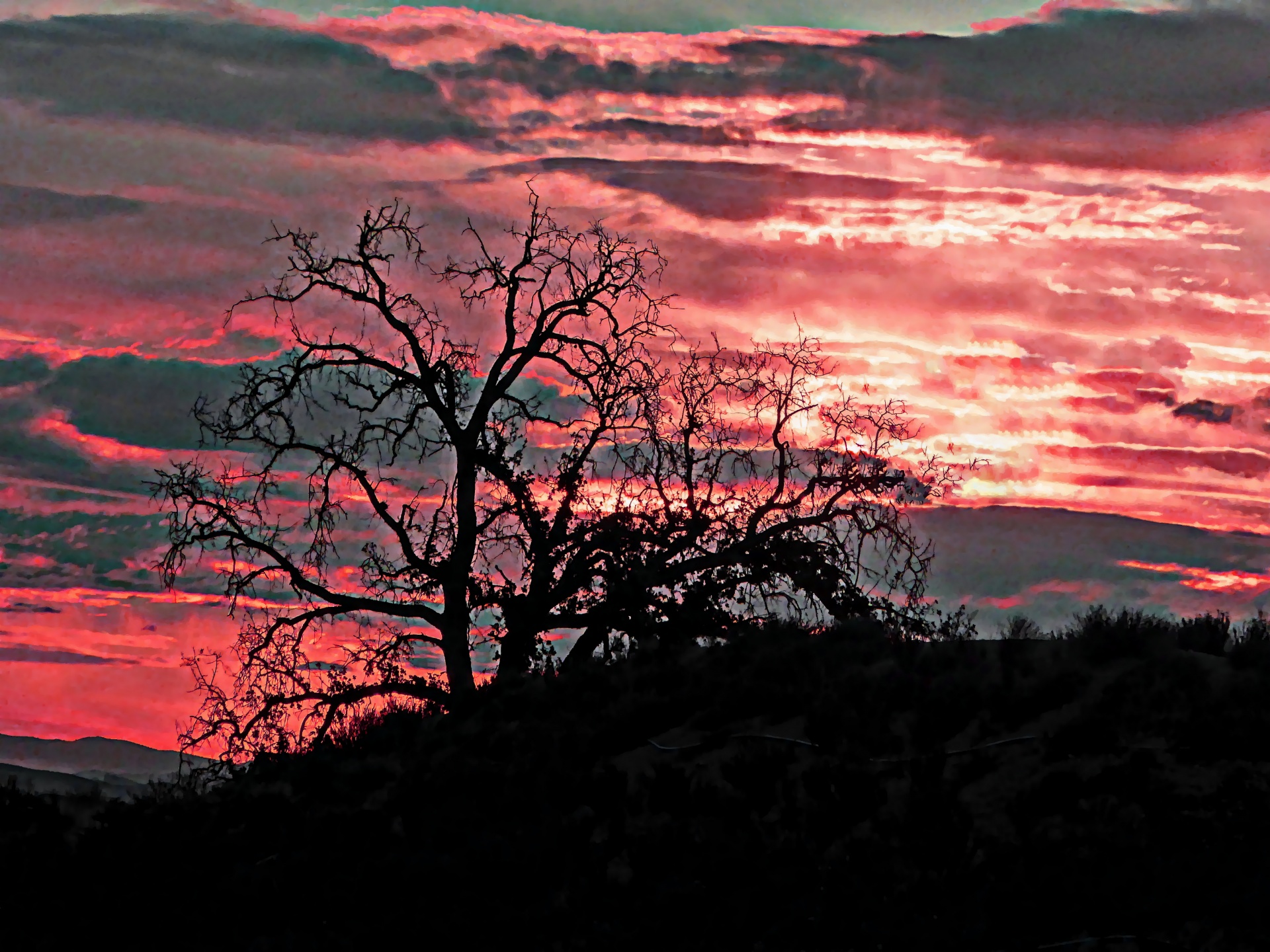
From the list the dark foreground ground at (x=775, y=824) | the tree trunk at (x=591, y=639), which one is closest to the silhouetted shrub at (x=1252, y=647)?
the dark foreground ground at (x=775, y=824)

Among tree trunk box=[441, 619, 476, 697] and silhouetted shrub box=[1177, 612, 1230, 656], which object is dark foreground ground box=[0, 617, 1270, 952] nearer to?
silhouetted shrub box=[1177, 612, 1230, 656]

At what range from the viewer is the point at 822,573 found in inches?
988

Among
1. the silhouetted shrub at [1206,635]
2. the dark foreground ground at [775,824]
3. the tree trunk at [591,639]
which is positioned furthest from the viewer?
the tree trunk at [591,639]

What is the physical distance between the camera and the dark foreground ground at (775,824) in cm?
923

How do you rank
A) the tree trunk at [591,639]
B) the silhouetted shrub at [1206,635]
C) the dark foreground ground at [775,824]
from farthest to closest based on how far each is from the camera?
the tree trunk at [591,639]
the silhouetted shrub at [1206,635]
the dark foreground ground at [775,824]

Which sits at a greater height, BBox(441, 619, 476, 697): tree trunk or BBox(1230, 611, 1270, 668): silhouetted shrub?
BBox(1230, 611, 1270, 668): silhouetted shrub

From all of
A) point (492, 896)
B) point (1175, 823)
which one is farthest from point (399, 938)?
point (1175, 823)

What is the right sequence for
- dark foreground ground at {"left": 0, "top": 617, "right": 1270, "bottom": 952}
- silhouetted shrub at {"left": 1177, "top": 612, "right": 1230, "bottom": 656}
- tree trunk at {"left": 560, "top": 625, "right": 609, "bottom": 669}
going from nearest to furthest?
dark foreground ground at {"left": 0, "top": 617, "right": 1270, "bottom": 952} < silhouetted shrub at {"left": 1177, "top": 612, "right": 1230, "bottom": 656} < tree trunk at {"left": 560, "top": 625, "right": 609, "bottom": 669}

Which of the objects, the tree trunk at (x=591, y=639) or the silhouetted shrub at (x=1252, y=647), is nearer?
the silhouetted shrub at (x=1252, y=647)

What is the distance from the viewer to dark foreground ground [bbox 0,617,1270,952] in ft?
30.3

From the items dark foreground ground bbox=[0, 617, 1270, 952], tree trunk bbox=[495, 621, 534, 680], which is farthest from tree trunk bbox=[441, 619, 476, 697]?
dark foreground ground bbox=[0, 617, 1270, 952]

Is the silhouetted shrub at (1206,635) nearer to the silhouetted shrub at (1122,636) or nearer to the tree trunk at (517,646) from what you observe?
the silhouetted shrub at (1122,636)

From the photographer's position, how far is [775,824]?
11.0 meters

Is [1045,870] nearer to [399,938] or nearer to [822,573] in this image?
[399,938]
